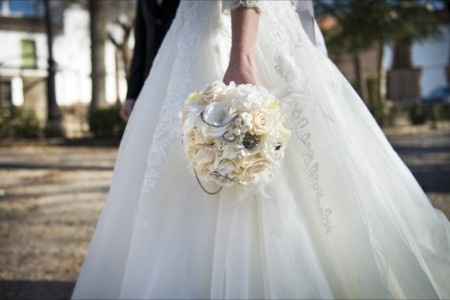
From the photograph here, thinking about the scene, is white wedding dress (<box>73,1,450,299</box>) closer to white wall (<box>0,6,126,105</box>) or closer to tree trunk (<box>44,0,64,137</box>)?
tree trunk (<box>44,0,64,137</box>)

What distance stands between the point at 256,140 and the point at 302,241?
1.12ft

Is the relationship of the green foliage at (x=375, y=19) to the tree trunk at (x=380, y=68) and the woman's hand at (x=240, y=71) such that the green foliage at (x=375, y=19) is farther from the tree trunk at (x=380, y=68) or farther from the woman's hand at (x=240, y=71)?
the woman's hand at (x=240, y=71)

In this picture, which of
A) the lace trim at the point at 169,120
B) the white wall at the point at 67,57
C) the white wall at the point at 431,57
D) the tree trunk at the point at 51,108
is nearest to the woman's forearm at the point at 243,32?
the lace trim at the point at 169,120

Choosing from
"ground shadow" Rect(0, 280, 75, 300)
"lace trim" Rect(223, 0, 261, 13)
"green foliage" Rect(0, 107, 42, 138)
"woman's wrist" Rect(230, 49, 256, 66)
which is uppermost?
"lace trim" Rect(223, 0, 261, 13)

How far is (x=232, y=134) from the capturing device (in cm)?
140

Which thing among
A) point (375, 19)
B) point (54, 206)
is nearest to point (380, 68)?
point (375, 19)

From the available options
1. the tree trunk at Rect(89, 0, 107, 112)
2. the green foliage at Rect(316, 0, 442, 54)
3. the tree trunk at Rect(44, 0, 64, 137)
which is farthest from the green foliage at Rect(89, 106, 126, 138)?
the green foliage at Rect(316, 0, 442, 54)

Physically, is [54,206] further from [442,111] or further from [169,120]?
[442,111]

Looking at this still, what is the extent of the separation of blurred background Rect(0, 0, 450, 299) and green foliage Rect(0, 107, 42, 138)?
25 millimetres

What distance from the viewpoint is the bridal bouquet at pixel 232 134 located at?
1402 mm

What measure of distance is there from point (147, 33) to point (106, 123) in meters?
10.8

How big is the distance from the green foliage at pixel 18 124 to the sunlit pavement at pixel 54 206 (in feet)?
10.9

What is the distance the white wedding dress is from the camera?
1491 millimetres

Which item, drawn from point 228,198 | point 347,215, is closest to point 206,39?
point 228,198
